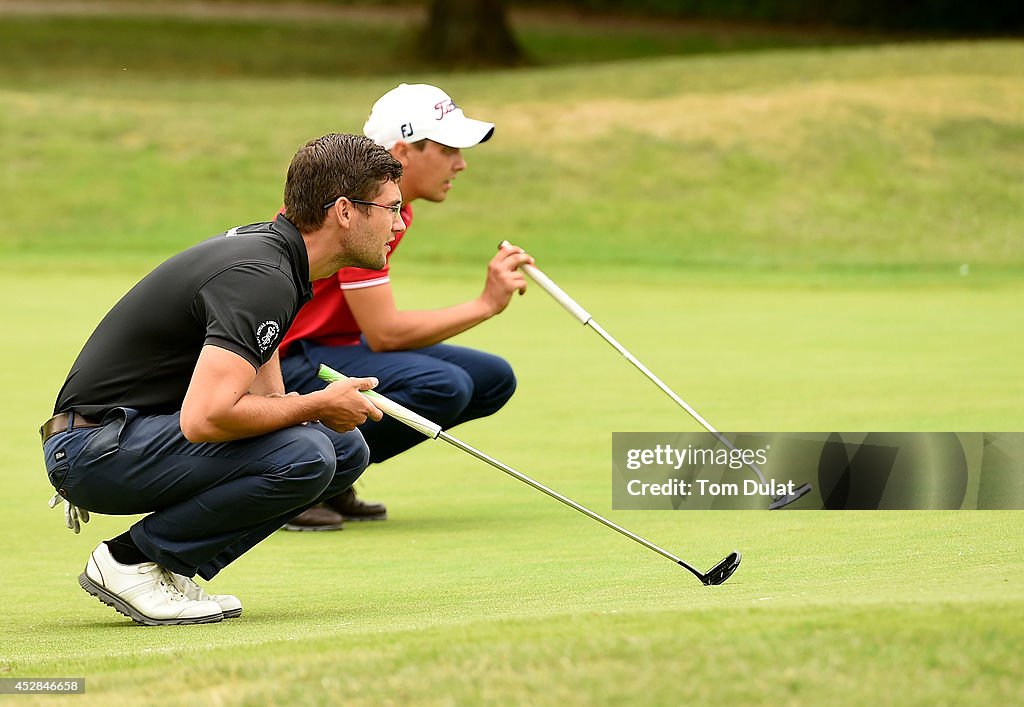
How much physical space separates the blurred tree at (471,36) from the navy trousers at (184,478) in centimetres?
2621

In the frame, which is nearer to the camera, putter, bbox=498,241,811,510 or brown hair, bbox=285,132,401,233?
brown hair, bbox=285,132,401,233

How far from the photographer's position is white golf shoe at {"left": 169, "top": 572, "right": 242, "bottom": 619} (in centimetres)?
441

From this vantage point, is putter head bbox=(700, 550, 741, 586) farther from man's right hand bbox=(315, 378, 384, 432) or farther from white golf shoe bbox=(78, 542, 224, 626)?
white golf shoe bbox=(78, 542, 224, 626)

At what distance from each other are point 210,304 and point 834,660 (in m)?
1.81

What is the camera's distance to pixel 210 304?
13.4 feet

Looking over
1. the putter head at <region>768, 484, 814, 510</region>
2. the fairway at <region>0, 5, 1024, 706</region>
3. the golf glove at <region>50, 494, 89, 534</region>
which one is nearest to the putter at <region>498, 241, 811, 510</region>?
the putter head at <region>768, 484, 814, 510</region>

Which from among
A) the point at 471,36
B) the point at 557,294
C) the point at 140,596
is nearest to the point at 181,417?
the point at 140,596

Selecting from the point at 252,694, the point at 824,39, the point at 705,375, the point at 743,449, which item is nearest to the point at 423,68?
the point at 824,39

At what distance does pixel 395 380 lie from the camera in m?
5.93

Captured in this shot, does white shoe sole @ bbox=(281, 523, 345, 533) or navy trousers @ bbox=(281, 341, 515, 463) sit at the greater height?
navy trousers @ bbox=(281, 341, 515, 463)

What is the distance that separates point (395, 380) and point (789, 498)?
1.42 m

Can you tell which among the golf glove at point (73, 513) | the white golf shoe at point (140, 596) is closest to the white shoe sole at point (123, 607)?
the white golf shoe at point (140, 596)

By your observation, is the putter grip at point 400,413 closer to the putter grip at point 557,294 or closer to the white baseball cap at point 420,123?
the putter grip at point 557,294

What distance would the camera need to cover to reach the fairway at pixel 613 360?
3189 millimetres
